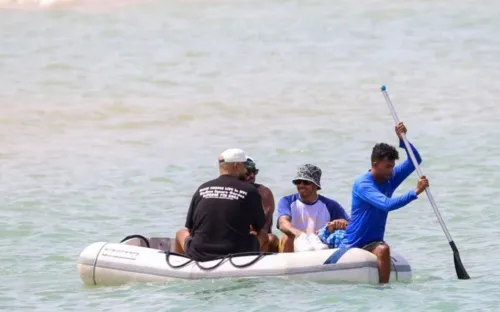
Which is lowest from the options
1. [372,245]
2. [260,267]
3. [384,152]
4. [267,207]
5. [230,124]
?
[260,267]

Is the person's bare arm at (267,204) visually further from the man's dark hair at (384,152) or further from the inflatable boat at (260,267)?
the man's dark hair at (384,152)

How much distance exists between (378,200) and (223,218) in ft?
4.08

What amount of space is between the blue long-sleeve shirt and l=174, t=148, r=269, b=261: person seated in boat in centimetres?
74

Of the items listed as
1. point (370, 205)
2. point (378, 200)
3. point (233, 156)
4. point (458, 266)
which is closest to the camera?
point (378, 200)

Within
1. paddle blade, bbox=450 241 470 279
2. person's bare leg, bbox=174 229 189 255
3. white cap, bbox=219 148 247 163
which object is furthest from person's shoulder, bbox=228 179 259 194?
paddle blade, bbox=450 241 470 279

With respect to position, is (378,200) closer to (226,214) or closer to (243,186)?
(243,186)

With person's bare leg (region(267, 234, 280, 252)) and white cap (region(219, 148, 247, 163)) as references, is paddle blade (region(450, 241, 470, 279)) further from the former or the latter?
white cap (region(219, 148, 247, 163))

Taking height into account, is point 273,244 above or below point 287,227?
below

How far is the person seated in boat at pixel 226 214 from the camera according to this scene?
10.6 meters

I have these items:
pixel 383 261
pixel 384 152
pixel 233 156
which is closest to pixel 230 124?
pixel 233 156

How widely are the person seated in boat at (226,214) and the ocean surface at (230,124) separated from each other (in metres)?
0.33

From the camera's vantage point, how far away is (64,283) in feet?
39.4

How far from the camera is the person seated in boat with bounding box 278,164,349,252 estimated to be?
11.1m

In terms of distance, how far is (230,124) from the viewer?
69.3 feet
